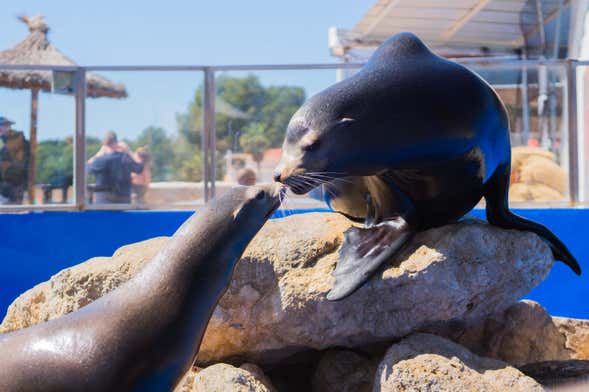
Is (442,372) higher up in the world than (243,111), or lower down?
lower down

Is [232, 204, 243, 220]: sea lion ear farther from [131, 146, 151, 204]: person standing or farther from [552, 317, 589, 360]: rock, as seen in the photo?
[131, 146, 151, 204]: person standing

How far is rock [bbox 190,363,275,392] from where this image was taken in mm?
2789

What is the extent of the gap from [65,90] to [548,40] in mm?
7541

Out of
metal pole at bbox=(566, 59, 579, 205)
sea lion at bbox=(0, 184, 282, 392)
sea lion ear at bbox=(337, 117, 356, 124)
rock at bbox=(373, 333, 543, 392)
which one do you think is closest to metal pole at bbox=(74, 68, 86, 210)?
sea lion ear at bbox=(337, 117, 356, 124)

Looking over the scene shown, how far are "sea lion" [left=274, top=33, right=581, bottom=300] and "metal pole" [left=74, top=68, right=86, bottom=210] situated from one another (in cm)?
232

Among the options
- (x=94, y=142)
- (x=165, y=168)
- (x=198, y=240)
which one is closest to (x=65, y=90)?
(x=94, y=142)

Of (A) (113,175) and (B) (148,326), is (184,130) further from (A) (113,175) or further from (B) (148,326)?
(B) (148,326)

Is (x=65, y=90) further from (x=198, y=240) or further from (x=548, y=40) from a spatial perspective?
(x=548, y=40)

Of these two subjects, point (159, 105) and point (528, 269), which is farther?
point (159, 105)

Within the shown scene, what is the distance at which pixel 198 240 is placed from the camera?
7.94ft

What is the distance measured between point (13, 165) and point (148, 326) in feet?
10.5

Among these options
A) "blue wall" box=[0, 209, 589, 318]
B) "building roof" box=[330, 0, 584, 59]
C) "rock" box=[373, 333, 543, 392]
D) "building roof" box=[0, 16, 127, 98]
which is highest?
"building roof" box=[330, 0, 584, 59]

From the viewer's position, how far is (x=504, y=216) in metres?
3.29

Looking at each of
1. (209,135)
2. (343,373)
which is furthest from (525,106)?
(343,373)
